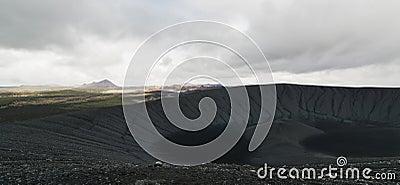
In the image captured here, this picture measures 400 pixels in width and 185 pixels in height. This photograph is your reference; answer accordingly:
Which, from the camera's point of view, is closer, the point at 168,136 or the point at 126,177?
the point at 126,177

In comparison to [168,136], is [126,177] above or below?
above

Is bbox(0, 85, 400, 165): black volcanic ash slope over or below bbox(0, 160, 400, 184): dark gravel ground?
below

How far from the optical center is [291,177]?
15.5 metres

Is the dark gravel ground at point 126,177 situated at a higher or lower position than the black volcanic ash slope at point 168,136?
higher

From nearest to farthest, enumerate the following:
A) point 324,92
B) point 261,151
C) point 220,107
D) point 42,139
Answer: point 42,139, point 261,151, point 220,107, point 324,92

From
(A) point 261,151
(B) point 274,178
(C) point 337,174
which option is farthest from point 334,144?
(B) point 274,178

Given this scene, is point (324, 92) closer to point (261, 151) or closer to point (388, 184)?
point (261, 151)

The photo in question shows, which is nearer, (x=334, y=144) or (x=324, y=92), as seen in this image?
(x=334, y=144)

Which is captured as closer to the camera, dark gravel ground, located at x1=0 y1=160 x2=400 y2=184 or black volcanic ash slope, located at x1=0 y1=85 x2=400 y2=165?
dark gravel ground, located at x1=0 y1=160 x2=400 y2=184

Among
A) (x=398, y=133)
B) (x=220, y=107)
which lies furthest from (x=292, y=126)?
(x=220, y=107)

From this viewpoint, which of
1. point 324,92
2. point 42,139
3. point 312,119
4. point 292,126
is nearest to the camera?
point 42,139

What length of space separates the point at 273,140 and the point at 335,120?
243 feet

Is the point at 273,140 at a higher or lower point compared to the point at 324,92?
lower

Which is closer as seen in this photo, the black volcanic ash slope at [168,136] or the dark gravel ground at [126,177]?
the dark gravel ground at [126,177]
